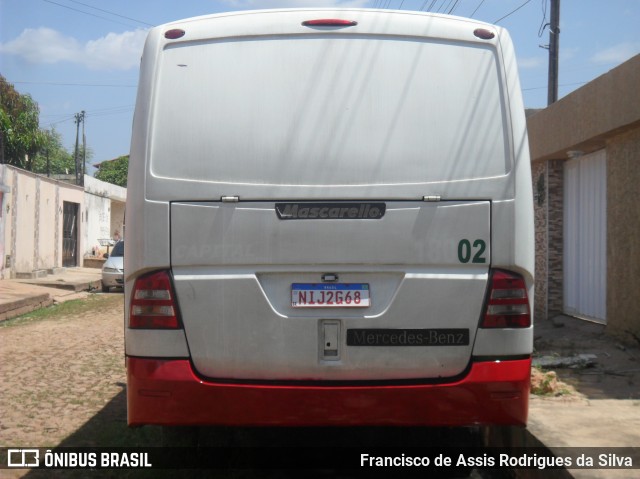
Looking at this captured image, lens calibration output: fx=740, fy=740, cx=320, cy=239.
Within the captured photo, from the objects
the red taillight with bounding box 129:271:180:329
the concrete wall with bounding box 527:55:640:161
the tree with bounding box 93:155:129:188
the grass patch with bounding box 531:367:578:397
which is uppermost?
the tree with bounding box 93:155:129:188

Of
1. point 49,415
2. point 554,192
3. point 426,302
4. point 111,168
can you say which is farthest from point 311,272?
point 111,168

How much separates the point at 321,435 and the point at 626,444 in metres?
2.12

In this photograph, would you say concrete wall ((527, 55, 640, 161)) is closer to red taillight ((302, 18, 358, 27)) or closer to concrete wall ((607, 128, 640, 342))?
concrete wall ((607, 128, 640, 342))

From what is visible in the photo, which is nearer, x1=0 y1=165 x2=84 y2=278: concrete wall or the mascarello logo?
the mascarello logo

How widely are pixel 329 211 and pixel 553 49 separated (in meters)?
14.4

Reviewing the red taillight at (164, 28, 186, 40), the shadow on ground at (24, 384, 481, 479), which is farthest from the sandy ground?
the red taillight at (164, 28, 186, 40)

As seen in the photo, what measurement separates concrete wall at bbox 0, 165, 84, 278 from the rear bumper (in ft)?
68.7

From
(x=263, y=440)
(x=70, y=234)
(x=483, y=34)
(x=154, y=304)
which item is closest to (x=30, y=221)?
(x=70, y=234)

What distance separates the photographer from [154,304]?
3.81 metres

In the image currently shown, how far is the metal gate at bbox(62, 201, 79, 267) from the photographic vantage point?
3091 cm

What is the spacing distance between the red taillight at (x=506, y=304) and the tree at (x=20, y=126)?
35243 millimetres

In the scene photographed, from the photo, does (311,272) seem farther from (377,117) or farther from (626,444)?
(626,444)

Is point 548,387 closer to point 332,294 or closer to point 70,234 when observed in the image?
point 332,294

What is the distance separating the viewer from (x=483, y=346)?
150 inches
